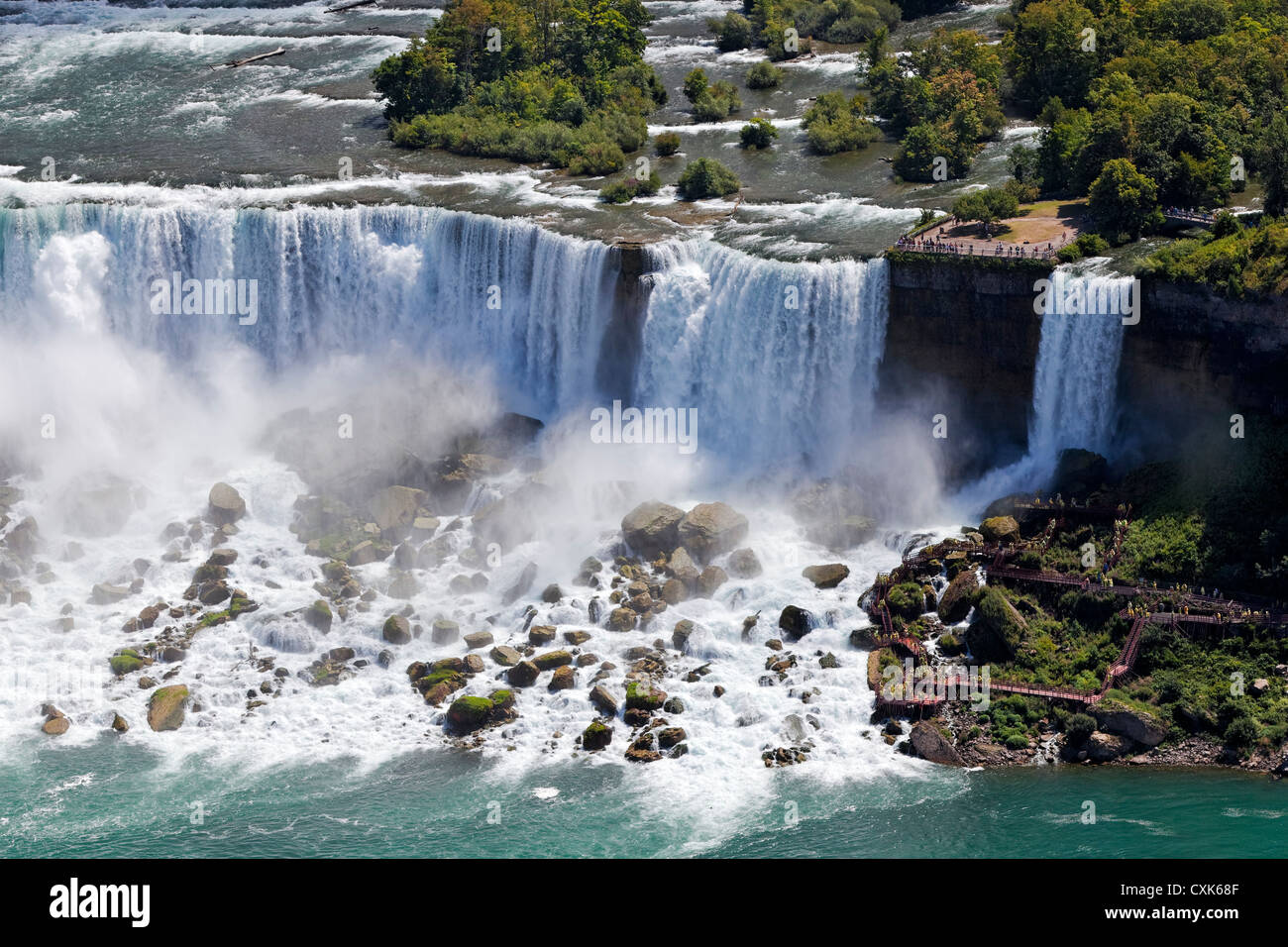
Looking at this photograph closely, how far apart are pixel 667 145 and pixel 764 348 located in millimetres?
18334

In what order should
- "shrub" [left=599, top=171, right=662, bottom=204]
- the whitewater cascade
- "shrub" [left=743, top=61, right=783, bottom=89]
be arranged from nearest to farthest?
the whitewater cascade, "shrub" [left=599, top=171, right=662, bottom=204], "shrub" [left=743, top=61, right=783, bottom=89]

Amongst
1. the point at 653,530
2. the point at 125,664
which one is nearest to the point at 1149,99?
the point at 653,530

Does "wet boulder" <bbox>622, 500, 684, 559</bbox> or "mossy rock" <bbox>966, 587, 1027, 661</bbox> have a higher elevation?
"wet boulder" <bbox>622, 500, 684, 559</bbox>

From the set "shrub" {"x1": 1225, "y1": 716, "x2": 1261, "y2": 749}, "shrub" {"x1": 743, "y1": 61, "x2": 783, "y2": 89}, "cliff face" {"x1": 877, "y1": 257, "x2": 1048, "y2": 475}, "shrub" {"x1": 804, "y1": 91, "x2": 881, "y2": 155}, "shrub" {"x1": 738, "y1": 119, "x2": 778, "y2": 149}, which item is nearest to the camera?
"shrub" {"x1": 1225, "y1": 716, "x2": 1261, "y2": 749}

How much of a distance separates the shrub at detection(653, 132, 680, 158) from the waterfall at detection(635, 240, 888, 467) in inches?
583

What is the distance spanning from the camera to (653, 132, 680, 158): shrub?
249 feet

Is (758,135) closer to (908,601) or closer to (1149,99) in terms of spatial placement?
(1149,99)

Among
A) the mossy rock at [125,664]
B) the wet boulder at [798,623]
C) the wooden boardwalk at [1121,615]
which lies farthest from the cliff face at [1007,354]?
the mossy rock at [125,664]

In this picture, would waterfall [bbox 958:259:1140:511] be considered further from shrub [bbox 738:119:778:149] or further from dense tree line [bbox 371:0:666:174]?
dense tree line [bbox 371:0:666:174]

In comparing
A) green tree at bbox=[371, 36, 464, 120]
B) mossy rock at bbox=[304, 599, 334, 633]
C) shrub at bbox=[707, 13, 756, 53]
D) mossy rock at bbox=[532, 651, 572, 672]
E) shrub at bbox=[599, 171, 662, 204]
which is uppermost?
shrub at bbox=[707, 13, 756, 53]

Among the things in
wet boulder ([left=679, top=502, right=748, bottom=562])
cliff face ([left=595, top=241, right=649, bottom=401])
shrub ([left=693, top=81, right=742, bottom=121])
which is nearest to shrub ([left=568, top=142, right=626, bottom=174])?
shrub ([left=693, top=81, right=742, bottom=121])

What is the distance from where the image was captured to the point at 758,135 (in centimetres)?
7550

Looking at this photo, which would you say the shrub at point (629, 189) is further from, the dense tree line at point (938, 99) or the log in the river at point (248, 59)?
the log in the river at point (248, 59)

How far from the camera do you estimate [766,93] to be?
83.9 metres
